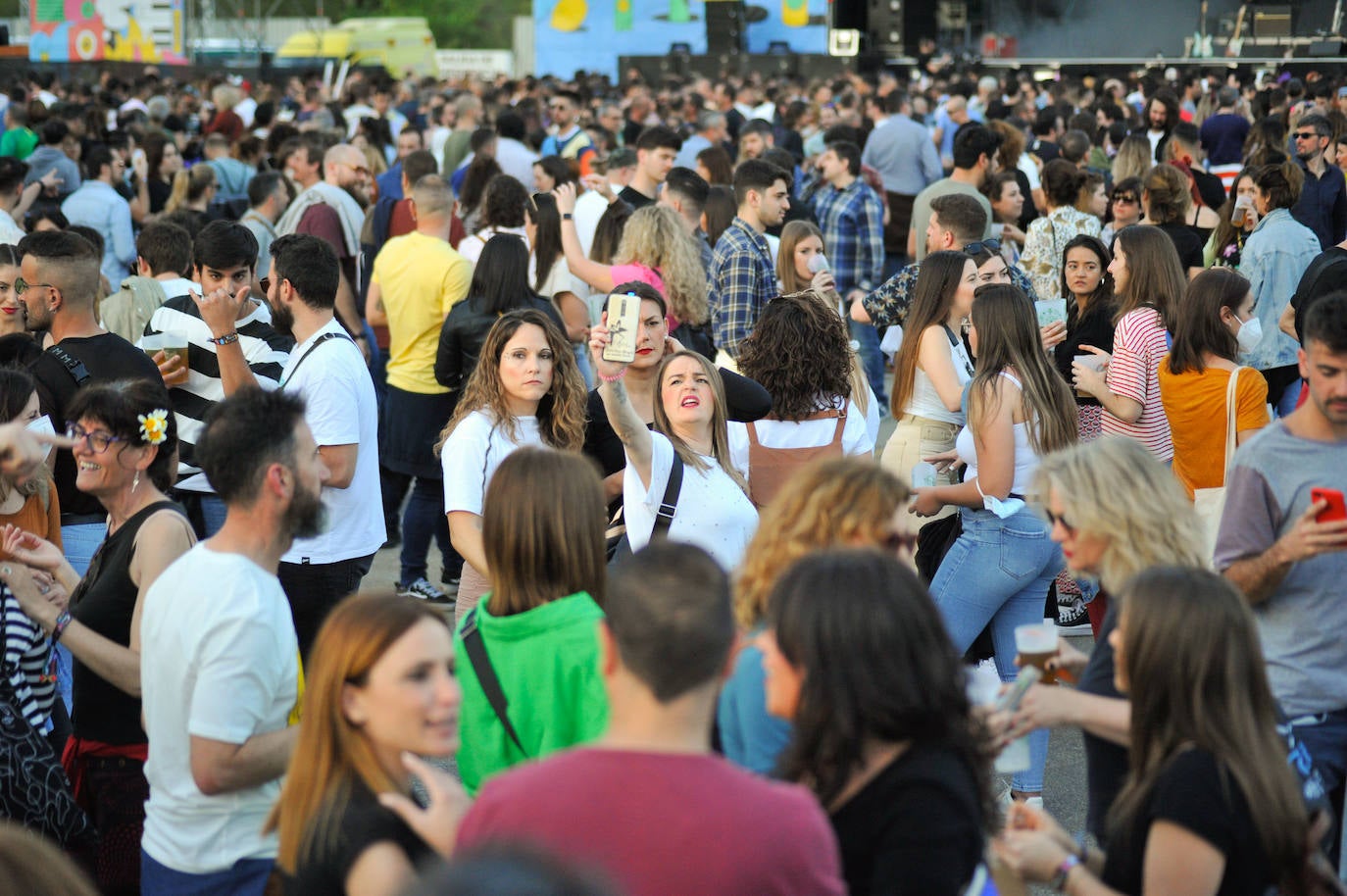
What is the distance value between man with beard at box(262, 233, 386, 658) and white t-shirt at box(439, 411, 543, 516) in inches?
16.0

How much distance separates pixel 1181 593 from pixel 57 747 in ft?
9.67

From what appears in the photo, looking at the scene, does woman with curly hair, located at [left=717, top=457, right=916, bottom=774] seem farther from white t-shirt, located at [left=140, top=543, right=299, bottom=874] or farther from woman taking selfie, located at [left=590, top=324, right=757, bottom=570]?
woman taking selfie, located at [left=590, top=324, right=757, bottom=570]

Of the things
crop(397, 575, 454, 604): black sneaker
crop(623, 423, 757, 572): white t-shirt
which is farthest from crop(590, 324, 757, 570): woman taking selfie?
crop(397, 575, 454, 604): black sneaker

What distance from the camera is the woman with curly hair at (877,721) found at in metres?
1.93

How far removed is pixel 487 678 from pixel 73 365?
241 cm

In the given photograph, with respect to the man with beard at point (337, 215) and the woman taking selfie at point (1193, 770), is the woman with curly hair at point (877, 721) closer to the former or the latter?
the woman taking selfie at point (1193, 770)

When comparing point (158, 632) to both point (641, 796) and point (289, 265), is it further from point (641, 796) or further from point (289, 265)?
point (289, 265)

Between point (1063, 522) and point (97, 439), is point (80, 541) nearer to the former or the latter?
point (97, 439)

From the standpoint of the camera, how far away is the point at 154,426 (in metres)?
3.25

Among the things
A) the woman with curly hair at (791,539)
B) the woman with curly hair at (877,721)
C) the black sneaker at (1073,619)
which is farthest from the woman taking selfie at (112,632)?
the black sneaker at (1073,619)

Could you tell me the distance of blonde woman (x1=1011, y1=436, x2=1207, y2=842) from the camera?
251 cm

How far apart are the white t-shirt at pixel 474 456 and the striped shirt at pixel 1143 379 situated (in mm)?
2485

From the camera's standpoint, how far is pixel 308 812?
206 centimetres

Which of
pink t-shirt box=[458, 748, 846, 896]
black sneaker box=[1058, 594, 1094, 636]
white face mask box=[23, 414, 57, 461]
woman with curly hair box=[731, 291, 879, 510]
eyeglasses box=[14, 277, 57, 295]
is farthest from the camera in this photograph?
black sneaker box=[1058, 594, 1094, 636]
